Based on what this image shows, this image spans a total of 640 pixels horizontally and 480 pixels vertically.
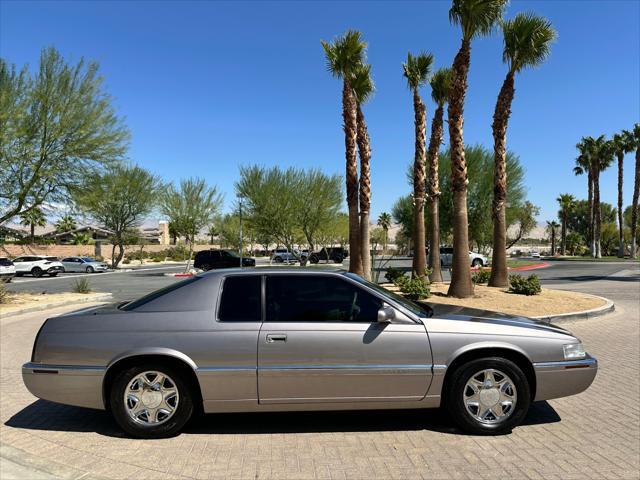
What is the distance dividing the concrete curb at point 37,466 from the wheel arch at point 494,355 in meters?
2.89

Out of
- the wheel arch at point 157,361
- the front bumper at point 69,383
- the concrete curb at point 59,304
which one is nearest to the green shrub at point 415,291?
the wheel arch at point 157,361

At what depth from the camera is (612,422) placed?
4.48 m

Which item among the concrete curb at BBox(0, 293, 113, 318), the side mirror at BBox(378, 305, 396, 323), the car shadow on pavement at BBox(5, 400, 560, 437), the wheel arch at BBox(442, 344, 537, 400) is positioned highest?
the side mirror at BBox(378, 305, 396, 323)

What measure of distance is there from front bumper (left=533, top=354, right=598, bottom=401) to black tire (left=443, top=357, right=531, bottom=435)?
0.15 m

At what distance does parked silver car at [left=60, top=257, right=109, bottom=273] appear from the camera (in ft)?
118

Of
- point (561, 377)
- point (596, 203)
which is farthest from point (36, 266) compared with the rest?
point (596, 203)

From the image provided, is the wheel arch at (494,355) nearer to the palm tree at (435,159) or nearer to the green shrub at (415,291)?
the green shrub at (415,291)

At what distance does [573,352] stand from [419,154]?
13.3m

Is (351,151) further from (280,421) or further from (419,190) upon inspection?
(280,421)

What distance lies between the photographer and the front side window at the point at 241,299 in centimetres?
421

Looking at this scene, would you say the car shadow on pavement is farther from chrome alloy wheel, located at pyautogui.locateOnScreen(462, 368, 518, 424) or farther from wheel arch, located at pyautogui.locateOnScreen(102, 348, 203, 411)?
wheel arch, located at pyautogui.locateOnScreen(102, 348, 203, 411)

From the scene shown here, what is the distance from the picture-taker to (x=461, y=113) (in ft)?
42.1

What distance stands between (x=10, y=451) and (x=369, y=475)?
2.98 metres

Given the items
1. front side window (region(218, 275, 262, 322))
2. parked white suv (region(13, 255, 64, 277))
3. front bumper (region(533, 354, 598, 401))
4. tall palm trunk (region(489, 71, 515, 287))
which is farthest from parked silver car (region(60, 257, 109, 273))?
front bumper (region(533, 354, 598, 401))
